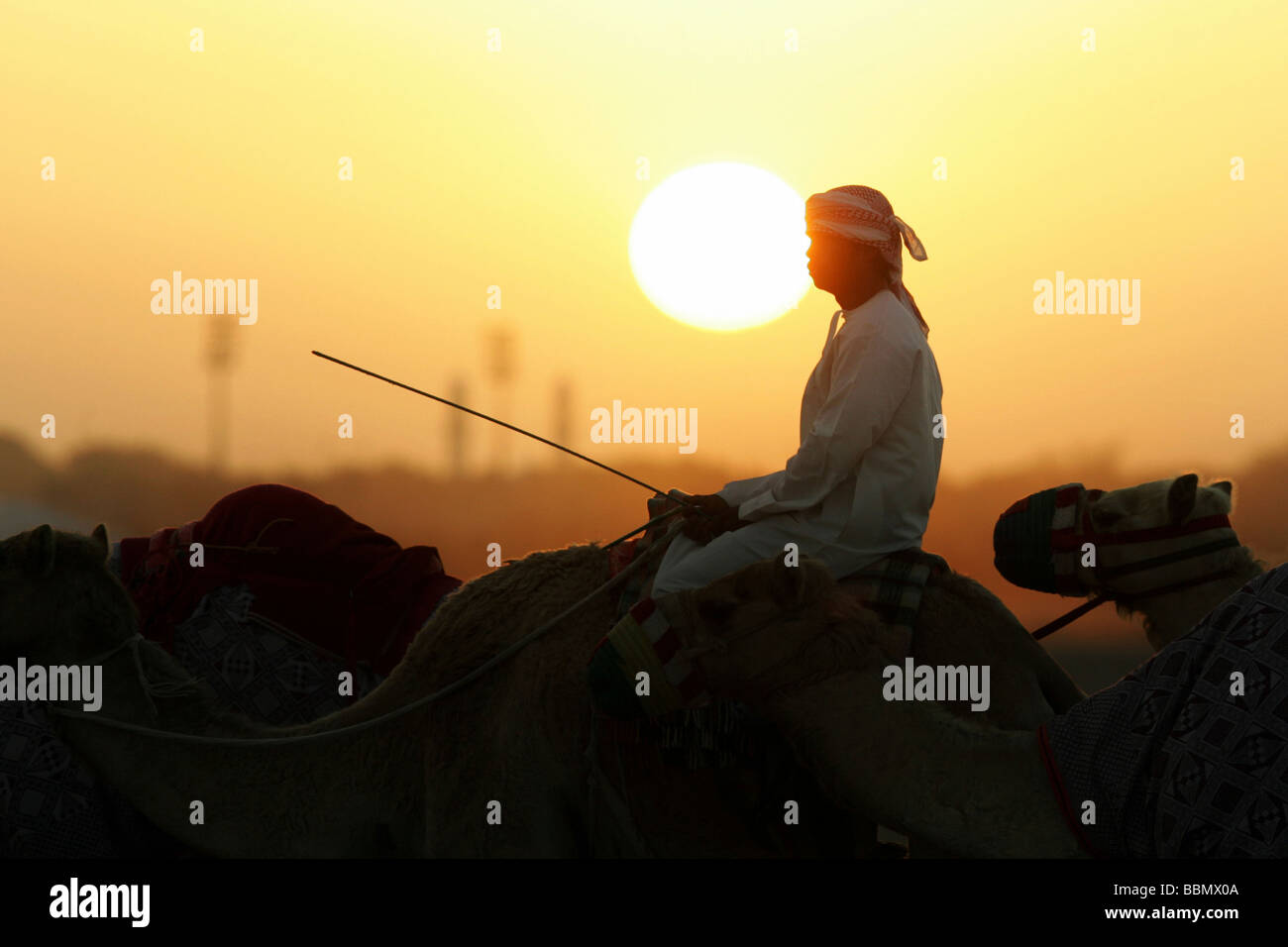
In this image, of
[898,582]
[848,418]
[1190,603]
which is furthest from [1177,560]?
[848,418]

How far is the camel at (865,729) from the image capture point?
337 cm

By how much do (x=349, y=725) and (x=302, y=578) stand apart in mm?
1167

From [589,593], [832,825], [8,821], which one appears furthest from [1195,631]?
[8,821]

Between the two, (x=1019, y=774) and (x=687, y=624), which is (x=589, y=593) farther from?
(x=1019, y=774)

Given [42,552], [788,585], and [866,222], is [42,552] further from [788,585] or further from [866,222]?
[866,222]

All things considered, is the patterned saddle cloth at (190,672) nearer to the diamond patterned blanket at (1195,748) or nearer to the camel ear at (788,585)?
the camel ear at (788,585)

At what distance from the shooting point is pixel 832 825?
15.8 ft

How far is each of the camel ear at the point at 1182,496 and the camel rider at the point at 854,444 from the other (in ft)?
2.93

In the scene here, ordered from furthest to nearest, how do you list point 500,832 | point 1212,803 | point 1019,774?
1. point 500,832
2. point 1019,774
3. point 1212,803

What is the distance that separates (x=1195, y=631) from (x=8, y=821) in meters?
4.46

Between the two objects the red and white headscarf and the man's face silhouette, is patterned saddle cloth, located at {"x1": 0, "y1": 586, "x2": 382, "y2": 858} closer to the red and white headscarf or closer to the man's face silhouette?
the man's face silhouette

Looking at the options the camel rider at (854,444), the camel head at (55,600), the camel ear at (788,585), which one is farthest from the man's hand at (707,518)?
the camel head at (55,600)
